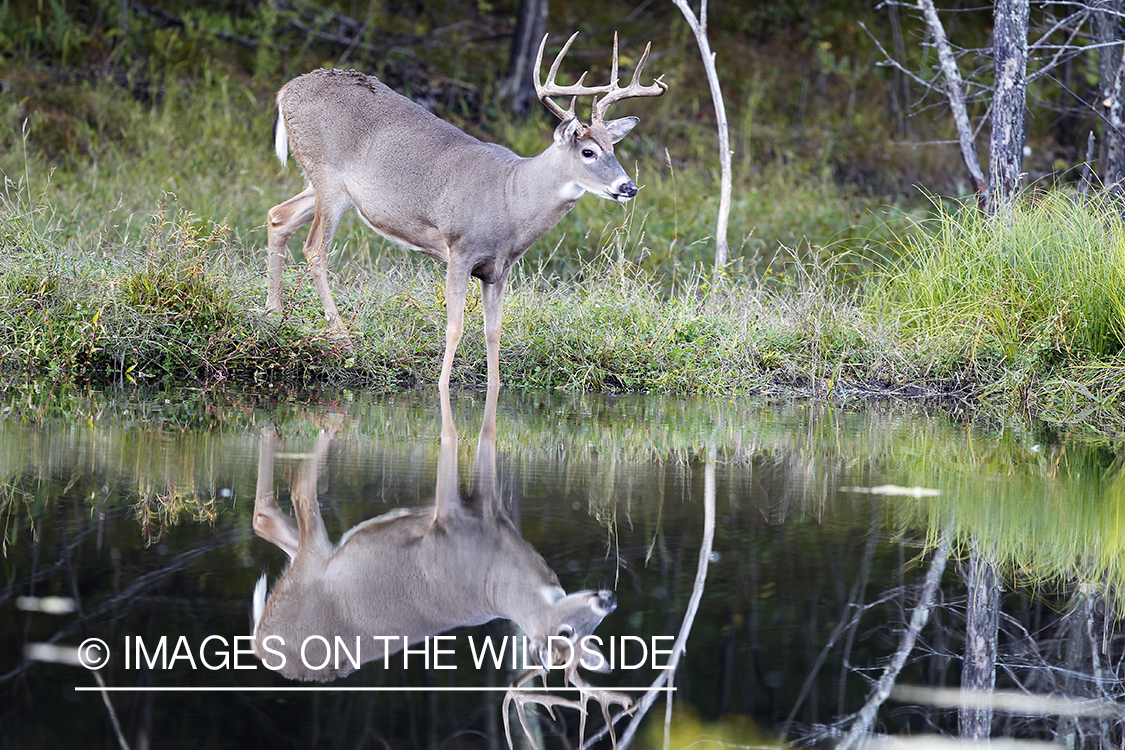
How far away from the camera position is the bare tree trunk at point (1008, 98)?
32.4ft

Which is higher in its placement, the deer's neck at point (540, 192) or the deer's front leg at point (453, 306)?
the deer's neck at point (540, 192)

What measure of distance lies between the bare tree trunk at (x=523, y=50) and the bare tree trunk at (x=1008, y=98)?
8602mm

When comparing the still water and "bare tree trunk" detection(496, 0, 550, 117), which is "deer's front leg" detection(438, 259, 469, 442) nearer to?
the still water

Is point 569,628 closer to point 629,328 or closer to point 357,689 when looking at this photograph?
point 357,689

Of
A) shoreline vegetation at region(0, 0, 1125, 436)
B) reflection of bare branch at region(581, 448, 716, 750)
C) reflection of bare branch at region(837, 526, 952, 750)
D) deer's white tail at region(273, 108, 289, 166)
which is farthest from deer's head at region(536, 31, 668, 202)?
reflection of bare branch at region(837, 526, 952, 750)

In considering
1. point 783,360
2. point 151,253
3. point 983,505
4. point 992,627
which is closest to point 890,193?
point 783,360

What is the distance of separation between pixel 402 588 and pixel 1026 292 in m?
6.42

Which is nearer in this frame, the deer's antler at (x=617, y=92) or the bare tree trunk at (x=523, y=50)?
the deer's antler at (x=617, y=92)

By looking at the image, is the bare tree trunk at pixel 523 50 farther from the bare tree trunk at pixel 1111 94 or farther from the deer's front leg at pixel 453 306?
the deer's front leg at pixel 453 306

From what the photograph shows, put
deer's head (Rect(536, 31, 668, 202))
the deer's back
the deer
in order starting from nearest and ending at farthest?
the deer < deer's head (Rect(536, 31, 668, 202)) < the deer's back

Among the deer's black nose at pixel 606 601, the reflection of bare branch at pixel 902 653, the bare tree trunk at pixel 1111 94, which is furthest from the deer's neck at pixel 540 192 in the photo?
the bare tree trunk at pixel 1111 94

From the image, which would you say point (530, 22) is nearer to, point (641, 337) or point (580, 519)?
point (641, 337)

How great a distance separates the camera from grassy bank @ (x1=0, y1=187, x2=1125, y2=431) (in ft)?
26.2

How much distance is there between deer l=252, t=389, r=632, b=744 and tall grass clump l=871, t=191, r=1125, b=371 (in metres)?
5.02
